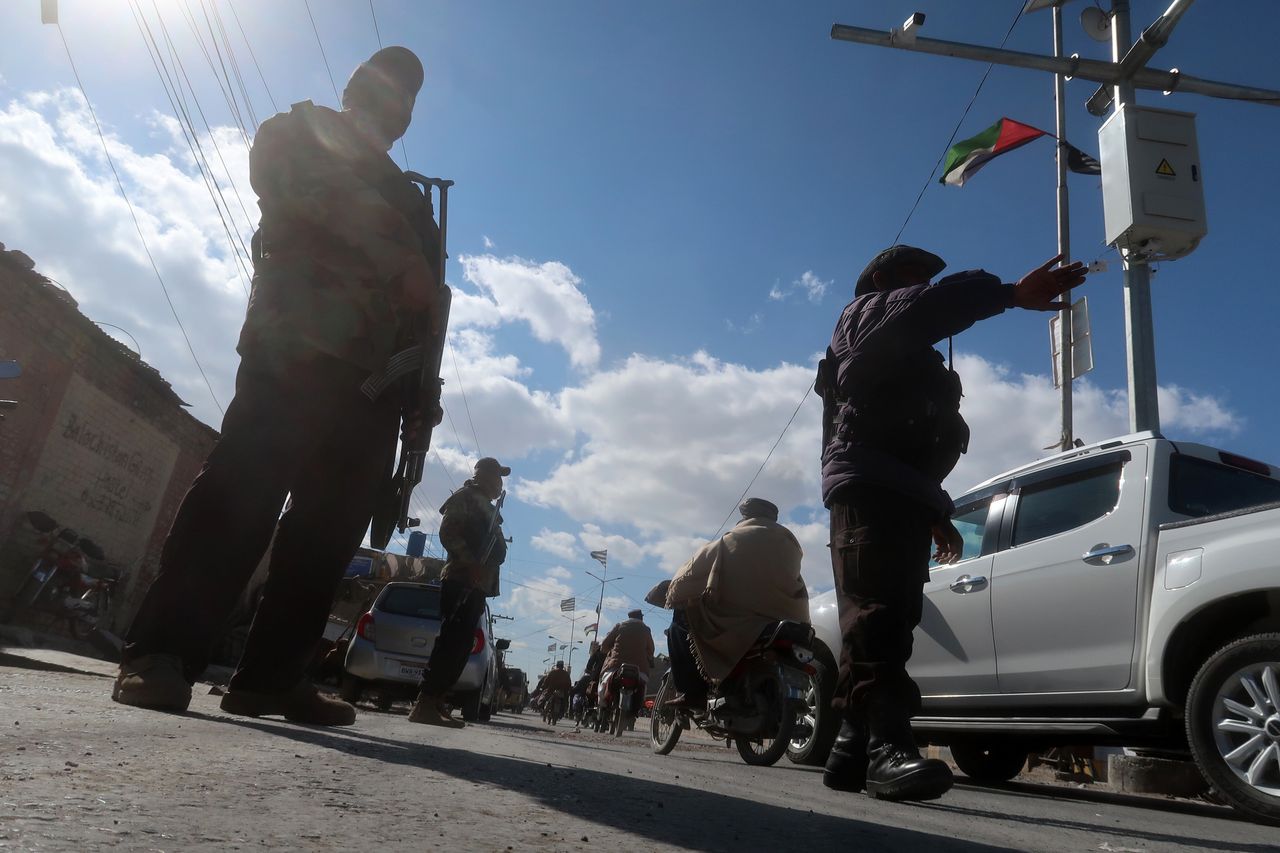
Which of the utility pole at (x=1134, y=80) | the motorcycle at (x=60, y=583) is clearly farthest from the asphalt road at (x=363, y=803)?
the motorcycle at (x=60, y=583)

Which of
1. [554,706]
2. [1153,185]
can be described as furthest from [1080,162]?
[554,706]

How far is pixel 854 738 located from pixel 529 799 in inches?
62.6

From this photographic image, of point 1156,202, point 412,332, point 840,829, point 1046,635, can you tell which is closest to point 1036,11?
point 1156,202

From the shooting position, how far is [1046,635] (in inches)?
189

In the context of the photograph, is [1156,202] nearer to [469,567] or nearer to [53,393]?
[469,567]

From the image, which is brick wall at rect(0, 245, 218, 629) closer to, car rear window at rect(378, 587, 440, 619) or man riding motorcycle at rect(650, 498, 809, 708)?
→ car rear window at rect(378, 587, 440, 619)

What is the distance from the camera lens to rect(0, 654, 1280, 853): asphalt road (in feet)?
3.43

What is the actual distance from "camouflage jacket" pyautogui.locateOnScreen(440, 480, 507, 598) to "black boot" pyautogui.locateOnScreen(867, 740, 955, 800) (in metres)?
3.59

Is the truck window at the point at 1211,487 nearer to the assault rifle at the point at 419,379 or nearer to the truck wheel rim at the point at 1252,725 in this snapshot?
the truck wheel rim at the point at 1252,725

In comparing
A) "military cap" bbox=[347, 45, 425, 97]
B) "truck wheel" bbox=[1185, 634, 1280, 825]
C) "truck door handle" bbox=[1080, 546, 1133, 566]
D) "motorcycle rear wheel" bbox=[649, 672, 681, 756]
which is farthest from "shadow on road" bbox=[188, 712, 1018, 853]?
"motorcycle rear wheel" bbox=[649, 672, 681, 756]

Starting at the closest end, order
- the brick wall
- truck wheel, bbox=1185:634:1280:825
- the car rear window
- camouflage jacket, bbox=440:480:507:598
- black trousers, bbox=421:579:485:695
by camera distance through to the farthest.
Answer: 1. truck wheel, bbox=1185:634:1280:825
2. black trousers, bbox=421:579:485:695
3. camouflage jacket, bbox=440:480:507:598
4. the brick wall
5. the car rear window

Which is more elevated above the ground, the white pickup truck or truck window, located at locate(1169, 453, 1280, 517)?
truck window, located at locate(1169, 453, 1280, 517)

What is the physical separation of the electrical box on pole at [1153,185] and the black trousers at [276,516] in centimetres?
747

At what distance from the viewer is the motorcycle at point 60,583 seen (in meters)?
9.99
